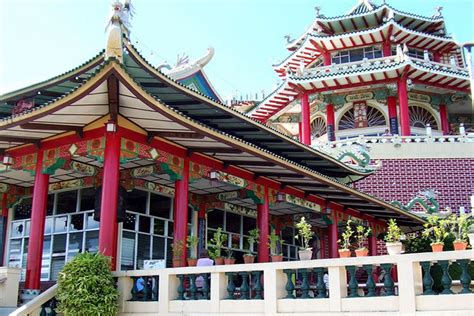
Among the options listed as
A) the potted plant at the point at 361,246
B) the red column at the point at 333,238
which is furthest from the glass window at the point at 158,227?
the red column at the point at 333,238

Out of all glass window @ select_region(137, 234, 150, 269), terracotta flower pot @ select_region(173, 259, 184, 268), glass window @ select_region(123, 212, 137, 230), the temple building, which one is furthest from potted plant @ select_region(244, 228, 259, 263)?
glass window @ select_region(123, 212, 137, 230)

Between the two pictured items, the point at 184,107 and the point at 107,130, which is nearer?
the point at 107,130

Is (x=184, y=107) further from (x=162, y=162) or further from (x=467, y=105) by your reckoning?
(x=467, y=105)

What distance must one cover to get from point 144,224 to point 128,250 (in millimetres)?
903

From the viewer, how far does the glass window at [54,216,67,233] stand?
14688 millimetres

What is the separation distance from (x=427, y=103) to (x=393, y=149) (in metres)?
6.38

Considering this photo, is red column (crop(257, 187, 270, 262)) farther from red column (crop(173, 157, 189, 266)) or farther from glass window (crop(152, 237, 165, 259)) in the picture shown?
red column (crop(173, 157, 189, 266))

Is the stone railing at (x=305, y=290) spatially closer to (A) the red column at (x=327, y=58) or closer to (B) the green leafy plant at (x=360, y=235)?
(B) the green leafy plant at (x=360, y=235)

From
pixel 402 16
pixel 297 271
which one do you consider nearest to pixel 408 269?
pixel 297 271

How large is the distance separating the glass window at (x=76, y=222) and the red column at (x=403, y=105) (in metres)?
18.4

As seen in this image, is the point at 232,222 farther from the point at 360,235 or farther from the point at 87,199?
the point at 87,199

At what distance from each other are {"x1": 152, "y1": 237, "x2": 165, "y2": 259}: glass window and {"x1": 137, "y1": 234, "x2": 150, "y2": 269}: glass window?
24 cm

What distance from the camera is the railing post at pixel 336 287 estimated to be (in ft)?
26.2

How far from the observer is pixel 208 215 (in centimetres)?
1700
